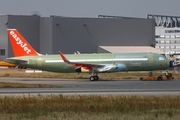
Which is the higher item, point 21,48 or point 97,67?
point 21,48

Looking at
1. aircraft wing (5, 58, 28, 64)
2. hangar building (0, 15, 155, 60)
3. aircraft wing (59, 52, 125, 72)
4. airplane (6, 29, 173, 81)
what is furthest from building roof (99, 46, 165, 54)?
aircraft wing (5, 58, 28, 64)

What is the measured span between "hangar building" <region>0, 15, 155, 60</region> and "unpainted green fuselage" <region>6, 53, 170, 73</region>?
1292 inches

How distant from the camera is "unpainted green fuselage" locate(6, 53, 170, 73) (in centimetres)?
5812

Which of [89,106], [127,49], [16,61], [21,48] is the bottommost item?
[89,106]

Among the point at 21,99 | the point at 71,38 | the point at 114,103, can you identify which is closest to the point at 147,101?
the point at 114,103

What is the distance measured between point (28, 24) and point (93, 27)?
41.8 ft

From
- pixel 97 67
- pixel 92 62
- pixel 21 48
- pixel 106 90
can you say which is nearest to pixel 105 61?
pixel 97 67

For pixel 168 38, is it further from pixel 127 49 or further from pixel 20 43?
pixel 20 43

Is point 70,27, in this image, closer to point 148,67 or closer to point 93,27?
point 93,27

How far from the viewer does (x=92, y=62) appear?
59719mm

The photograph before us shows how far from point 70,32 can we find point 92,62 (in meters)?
35.6

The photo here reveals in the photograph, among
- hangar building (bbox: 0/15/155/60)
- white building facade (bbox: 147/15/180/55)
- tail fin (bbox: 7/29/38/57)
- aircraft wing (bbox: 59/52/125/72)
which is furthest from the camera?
white building facade (bbox: 147/15/180/55)

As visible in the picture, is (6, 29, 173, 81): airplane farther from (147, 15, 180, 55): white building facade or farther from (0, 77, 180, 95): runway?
(147, 15, 180, 55): white building facade

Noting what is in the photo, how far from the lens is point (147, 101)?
2805 cm
